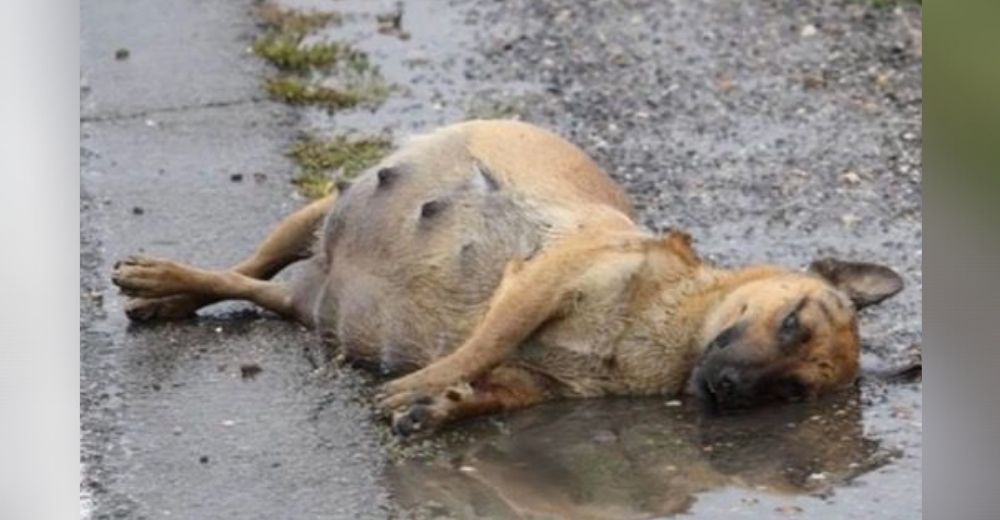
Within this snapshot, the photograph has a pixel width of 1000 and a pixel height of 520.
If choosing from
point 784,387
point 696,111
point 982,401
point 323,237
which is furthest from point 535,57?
point 982,401

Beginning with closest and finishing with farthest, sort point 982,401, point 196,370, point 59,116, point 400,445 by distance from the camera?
point 59,116, point 982,401, point 400,445, point 196,370

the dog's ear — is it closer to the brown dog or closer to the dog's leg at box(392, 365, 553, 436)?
the brown dog

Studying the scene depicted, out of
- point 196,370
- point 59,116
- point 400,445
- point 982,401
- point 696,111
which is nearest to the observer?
point 59,116

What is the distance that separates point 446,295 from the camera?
534 cm

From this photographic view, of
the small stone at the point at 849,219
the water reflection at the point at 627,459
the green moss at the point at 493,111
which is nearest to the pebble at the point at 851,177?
the small stone at the point at 849,219

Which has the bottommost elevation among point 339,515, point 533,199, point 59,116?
point 339,515

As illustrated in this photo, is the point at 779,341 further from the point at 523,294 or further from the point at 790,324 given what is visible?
the point at 523,294

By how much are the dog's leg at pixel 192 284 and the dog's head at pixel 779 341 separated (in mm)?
1018

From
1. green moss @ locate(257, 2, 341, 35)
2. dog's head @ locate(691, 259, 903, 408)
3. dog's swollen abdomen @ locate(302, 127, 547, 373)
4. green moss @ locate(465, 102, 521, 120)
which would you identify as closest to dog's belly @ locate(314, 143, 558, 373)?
dog's swollen abdomen @ locate(302, 127, 547, 373)

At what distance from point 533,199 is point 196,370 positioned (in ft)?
2.71

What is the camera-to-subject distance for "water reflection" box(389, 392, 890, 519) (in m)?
4.89

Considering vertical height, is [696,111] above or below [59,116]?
below

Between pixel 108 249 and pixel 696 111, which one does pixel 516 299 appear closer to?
pixel 108 249

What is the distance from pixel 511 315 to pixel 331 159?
1.26m
